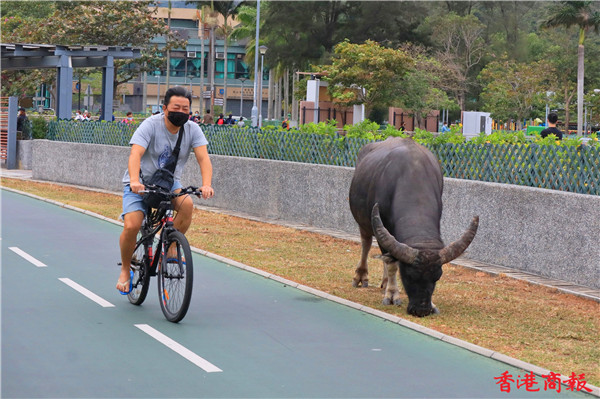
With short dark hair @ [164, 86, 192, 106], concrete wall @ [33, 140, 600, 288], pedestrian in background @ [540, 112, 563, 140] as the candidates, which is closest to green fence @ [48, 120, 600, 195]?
concrete wall @ [33, 140, 600, 288]

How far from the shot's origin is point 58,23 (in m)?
56.5

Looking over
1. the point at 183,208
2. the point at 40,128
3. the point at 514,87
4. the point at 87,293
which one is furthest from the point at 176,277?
the point at 514,87

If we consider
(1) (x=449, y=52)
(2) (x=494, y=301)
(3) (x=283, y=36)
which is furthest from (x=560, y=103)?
Result: (2) (x=494, y=301)

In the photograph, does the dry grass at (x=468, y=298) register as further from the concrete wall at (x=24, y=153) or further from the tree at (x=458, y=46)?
the tree at (x=458, y=46)

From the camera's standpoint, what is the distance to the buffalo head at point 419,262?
8.97m

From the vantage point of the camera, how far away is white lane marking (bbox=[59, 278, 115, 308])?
9.69 m

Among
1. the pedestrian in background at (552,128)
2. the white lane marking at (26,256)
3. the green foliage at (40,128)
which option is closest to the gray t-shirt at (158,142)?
the white lane marking at (26,256)

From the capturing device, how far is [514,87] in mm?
72000

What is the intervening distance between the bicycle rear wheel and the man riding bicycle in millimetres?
175

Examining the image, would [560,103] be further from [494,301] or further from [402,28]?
[494,301]

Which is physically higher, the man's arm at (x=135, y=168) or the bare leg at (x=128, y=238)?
the man's arm at (x=135, y=168)

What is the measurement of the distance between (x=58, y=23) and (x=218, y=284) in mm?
48682

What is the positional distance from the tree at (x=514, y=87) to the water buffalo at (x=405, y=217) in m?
61.2

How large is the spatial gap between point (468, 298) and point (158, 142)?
3.95 m
